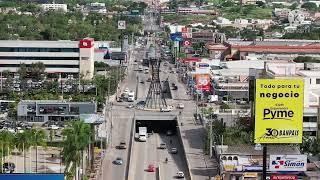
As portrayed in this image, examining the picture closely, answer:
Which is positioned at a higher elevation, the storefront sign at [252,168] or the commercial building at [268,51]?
the storefront sign at [252,168]

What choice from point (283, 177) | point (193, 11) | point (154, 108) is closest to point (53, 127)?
point (154, 108)

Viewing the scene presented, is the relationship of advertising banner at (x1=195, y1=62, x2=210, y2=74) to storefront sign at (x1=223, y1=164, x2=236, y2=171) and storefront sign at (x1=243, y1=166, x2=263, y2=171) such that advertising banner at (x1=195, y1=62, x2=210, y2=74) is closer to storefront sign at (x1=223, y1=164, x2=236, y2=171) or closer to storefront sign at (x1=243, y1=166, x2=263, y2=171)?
storefront sign at (x1=223, y1=164, x2=236, y2=171)

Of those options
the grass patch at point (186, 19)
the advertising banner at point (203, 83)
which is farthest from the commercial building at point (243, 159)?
the grass patch at point (186, 19)

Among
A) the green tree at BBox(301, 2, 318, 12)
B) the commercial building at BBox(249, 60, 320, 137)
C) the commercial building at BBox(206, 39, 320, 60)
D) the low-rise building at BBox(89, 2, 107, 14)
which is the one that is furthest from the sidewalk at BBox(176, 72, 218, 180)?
the green tree at BBox(301, 2, 318, 12)

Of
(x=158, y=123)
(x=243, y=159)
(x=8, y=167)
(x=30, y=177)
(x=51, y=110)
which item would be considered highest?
(x=30, y=177)

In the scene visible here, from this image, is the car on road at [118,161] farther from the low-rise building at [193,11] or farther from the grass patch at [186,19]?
the low-rise building at [193,11]

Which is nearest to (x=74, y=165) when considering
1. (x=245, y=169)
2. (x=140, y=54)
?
(x=245, y=169)

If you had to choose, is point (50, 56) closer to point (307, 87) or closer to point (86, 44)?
point (86, 44)
